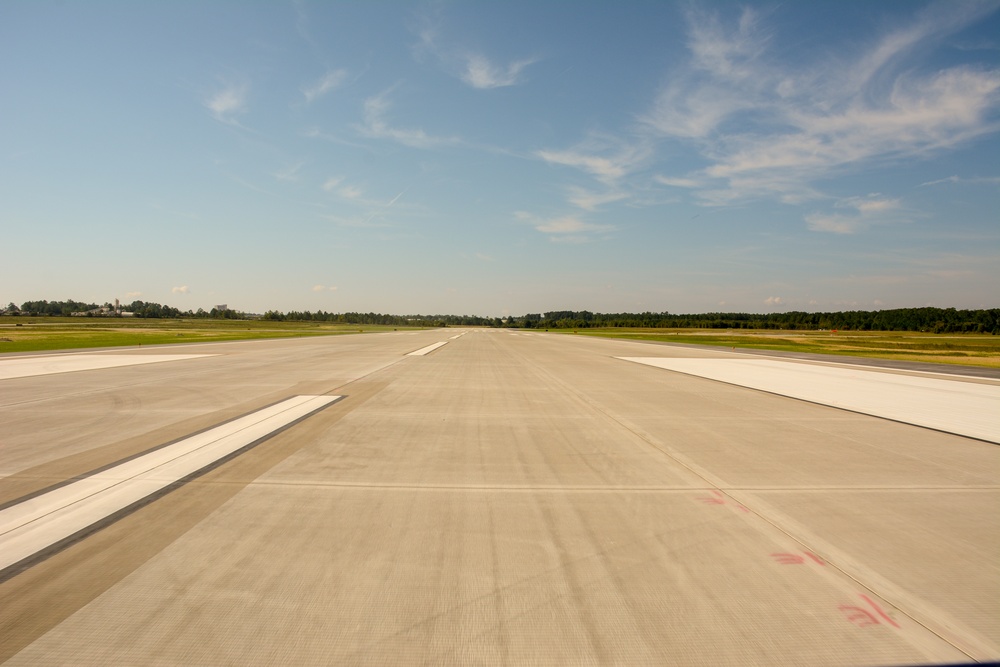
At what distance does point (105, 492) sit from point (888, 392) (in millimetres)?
16700

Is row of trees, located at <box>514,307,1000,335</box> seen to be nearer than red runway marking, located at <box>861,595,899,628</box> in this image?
No

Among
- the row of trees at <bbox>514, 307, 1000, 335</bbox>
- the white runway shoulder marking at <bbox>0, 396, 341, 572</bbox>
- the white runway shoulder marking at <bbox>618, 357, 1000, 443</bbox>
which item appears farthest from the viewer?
the row of trees at <bbox>514, 307, 1000, 335</bbox>

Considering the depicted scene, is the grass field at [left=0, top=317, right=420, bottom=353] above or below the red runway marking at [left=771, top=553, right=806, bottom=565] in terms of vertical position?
below

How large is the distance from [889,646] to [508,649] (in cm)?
212

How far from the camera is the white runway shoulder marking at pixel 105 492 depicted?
3.86 m

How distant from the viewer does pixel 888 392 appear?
12.9m

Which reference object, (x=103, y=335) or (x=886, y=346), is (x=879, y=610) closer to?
(x=886, y=346)

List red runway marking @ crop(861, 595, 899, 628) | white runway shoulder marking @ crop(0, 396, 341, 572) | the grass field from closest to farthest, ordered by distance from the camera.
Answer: red runway marking @ crop(861, 595, 899, 628) < white runway shoulder marking @ crop(0, 396, 341, 572) < the grass field

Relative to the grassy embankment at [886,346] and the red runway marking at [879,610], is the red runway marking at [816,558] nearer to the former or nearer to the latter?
the red runway marking at [879,610]

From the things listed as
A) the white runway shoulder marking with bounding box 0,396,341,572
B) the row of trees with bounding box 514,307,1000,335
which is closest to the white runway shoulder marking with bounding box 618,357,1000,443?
the white runway shoulder marking with bounding box 0,396,341,572

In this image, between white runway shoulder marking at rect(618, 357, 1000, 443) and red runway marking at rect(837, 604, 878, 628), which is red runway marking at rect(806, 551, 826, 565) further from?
white runway shoulder marking at rect(618, 357, 1000, 443)

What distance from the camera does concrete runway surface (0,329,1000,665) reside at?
8.69 feet

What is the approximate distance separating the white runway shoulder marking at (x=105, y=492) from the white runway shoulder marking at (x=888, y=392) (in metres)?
11.7

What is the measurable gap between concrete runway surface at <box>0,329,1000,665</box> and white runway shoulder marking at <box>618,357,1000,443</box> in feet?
3.47
